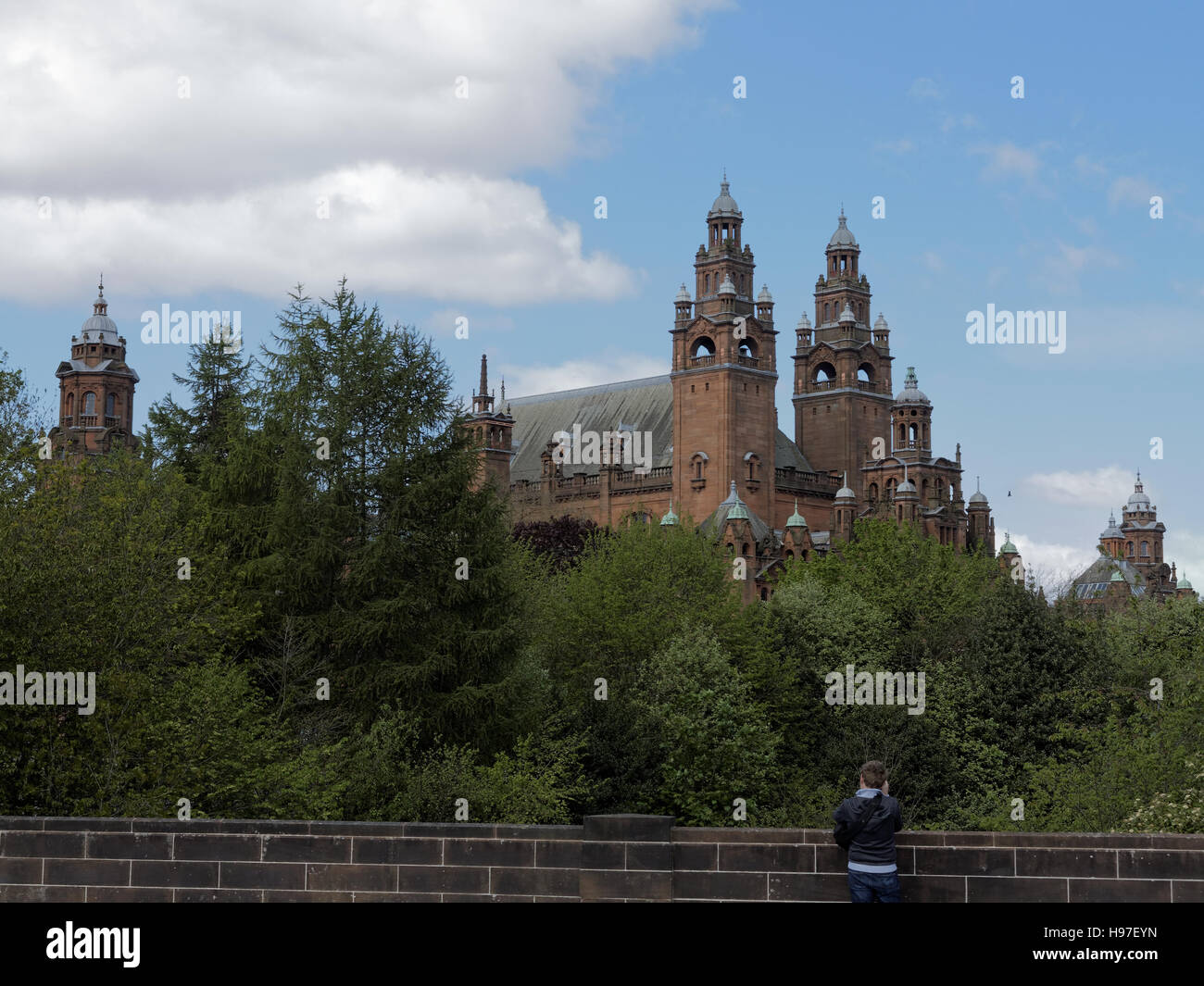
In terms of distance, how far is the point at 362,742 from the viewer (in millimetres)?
42406

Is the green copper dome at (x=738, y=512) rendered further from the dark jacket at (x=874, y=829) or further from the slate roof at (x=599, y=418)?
the dark jacket at (x=874, y=829)

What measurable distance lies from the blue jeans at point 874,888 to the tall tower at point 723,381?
85.7 metres

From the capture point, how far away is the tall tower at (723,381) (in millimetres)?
102875

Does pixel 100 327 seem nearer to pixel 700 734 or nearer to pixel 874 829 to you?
pixel 700 734

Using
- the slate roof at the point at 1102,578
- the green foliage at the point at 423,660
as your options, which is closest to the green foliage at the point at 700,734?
the green foliage at the point at 423,660

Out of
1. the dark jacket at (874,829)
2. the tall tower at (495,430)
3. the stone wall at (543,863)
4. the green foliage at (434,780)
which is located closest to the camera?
the dark jacket at (874,829)

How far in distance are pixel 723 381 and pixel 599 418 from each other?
21.7 metres

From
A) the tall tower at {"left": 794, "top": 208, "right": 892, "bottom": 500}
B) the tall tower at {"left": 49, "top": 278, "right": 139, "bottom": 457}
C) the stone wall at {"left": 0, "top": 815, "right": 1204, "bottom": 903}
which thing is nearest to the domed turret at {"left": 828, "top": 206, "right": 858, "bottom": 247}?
the tall tower at {"left": 794, "top": 208, "right": 892, "bottom": 500}

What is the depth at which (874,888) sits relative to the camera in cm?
1650

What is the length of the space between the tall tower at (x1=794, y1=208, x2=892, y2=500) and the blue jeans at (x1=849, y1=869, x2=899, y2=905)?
321 ft

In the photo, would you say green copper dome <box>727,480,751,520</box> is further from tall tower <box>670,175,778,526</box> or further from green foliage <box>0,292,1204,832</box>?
green foliage <box>0,292,1204,832</box>

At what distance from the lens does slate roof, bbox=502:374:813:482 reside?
114062 mm

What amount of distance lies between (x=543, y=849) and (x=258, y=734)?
2453 cm
